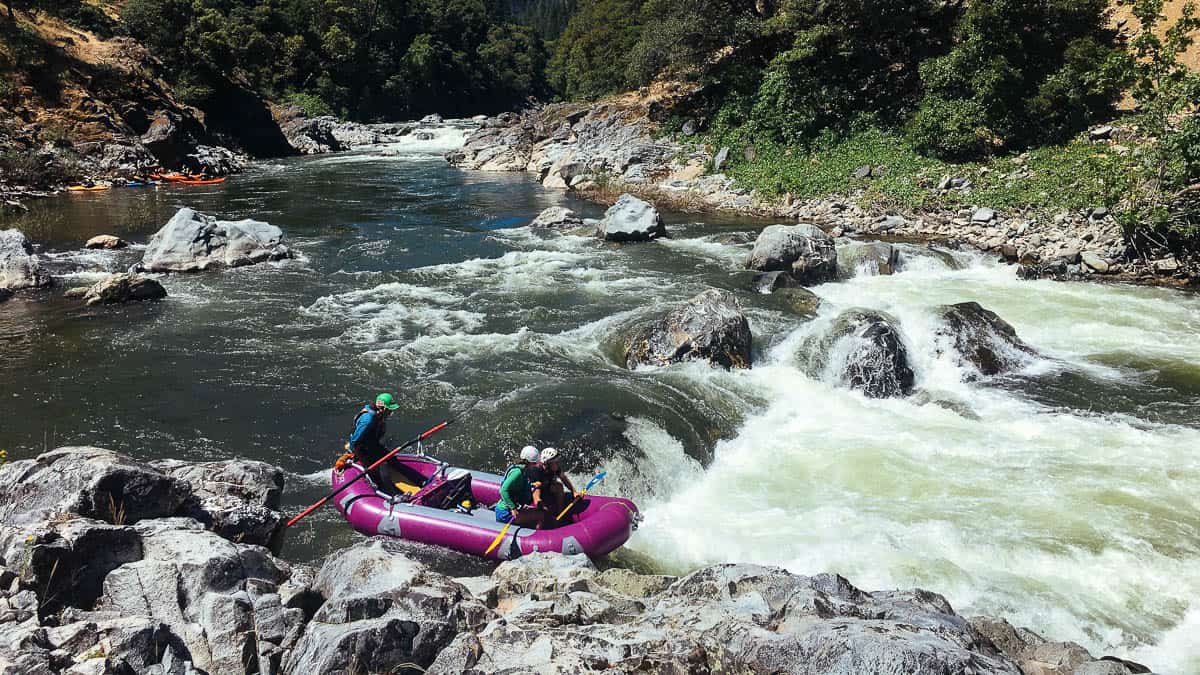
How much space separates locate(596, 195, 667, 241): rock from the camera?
21.3 metres

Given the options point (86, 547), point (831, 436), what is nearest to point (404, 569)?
point (86, 547)

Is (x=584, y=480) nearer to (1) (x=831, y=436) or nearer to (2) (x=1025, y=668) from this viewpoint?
(1) (x=831, y=436)

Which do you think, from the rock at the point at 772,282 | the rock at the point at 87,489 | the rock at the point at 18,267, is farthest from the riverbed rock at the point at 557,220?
the rock at the point at 87,489

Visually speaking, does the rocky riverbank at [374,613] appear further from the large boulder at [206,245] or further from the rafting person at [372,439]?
the large boulder at [206,245]

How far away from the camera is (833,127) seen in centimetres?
2906

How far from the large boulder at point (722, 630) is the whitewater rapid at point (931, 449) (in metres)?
1.79

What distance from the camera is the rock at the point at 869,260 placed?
17688mm

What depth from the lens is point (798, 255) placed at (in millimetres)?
17391

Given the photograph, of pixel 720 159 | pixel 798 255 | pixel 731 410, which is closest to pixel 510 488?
pixel 731 410

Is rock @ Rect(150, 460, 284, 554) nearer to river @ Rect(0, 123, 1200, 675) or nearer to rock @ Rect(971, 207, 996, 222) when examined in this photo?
river @ Rect(0, 123, 1200, 675)

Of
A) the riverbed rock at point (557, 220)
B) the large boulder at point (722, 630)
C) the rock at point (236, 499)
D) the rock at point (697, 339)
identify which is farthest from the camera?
the riverbed rock at point (557, 220)

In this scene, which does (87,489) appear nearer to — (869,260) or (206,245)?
(206,245)

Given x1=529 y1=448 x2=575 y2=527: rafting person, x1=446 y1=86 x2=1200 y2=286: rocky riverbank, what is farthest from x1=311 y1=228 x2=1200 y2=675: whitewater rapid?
x1=446 y1=86 x2=1200 y2=286: rocky riverbank

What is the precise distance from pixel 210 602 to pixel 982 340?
39.5ft
